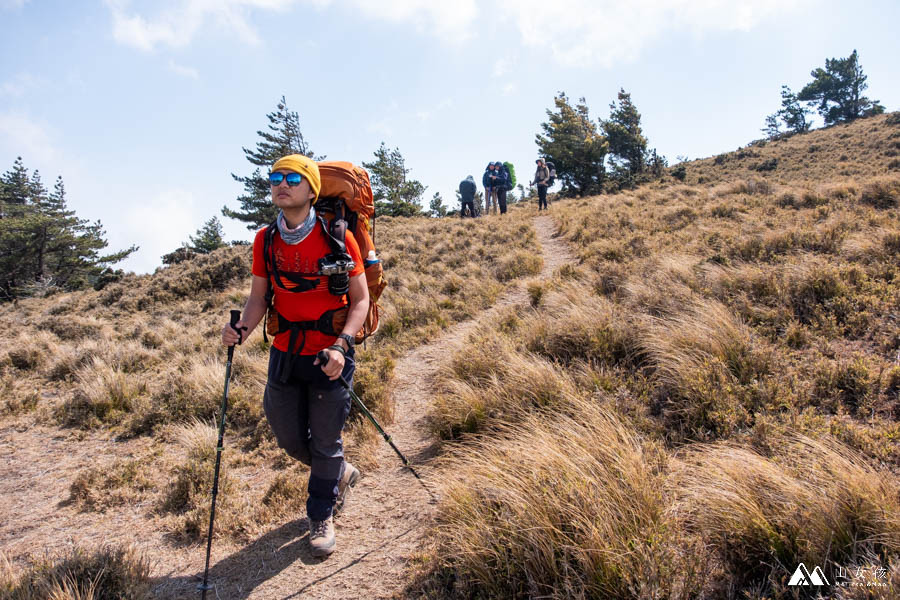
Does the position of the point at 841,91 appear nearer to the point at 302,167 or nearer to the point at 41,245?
the point at 302,167

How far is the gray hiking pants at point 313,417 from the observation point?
268 cm

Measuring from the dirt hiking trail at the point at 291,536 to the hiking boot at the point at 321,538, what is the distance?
2.9 inches

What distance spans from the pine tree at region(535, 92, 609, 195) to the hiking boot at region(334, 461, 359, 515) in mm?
27316

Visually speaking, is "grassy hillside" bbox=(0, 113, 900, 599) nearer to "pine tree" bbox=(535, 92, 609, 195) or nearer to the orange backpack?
the orange backpack

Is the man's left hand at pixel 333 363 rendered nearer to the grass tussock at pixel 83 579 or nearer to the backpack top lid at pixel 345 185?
the backpack top lid at pixel 345 185

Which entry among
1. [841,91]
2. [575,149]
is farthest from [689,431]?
[841,91]

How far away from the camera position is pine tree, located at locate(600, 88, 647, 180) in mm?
31266

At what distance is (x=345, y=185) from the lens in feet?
9.89

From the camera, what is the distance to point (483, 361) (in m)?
4.84

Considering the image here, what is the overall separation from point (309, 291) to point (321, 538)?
5.55 ft

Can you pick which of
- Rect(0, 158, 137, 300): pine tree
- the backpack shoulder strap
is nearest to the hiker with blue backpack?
the backpack shoulder strap

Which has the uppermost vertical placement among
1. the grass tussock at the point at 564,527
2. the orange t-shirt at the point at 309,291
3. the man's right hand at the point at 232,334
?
the orange t-shirt at the point at 309,291

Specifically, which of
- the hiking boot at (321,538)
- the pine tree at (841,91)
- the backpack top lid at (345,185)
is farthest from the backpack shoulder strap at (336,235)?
the pine tree at (841,91)

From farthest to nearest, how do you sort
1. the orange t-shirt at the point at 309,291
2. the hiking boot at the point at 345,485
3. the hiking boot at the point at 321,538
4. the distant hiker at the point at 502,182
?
the distant hiker at the point at 502,182 → the hiking boot at the point at 345,485 → the hiking boot at the point at 321,538 → the orange t-shirt at the point at 309,291
